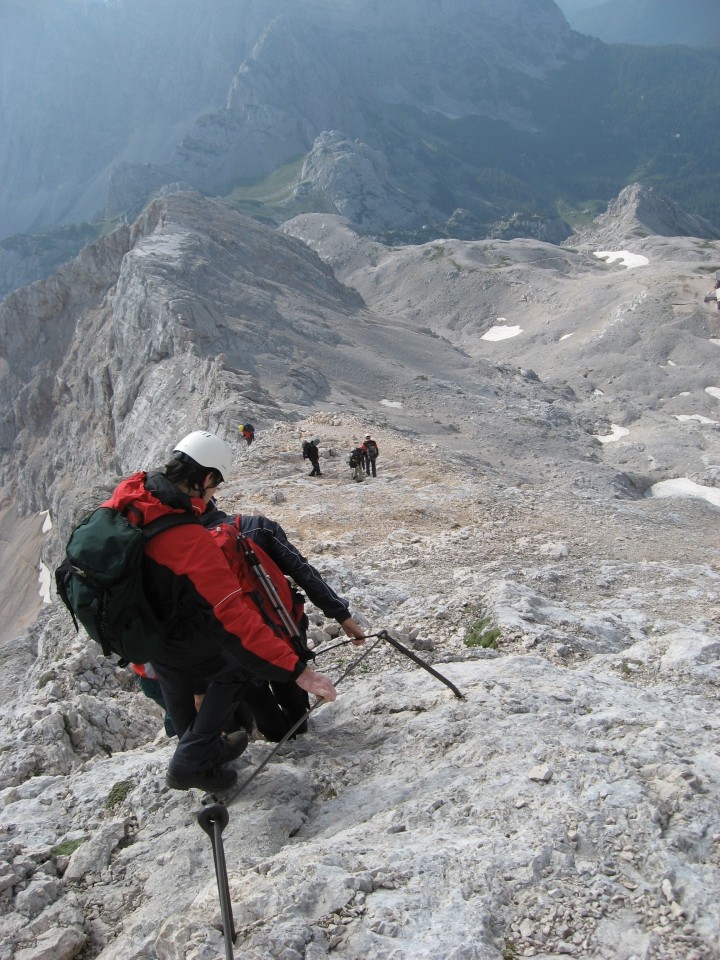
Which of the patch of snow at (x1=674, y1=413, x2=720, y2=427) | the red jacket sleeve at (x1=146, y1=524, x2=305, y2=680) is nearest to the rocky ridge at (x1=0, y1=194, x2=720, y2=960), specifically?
the red jacket sleeve at (x1=146, y1=524, x2=305, y2=680)

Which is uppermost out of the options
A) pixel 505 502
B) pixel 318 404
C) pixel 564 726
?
pixel 564 726

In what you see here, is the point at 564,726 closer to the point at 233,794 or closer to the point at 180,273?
the point at 233,794

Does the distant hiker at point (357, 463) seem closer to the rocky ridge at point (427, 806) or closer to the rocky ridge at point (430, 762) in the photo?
the rocky ridge at point (430, 762)

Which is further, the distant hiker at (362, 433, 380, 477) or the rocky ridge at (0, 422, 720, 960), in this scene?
the distant hiker at (362, 433, 380, 477)

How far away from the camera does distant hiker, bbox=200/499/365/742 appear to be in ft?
18.5

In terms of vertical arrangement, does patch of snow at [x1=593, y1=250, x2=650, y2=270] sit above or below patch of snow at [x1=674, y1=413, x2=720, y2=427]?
above

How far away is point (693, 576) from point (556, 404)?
143 ft

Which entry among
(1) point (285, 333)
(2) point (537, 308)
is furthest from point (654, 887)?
(2) point (537, 308)

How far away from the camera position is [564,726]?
6.03 meters

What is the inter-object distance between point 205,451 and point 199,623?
124cm

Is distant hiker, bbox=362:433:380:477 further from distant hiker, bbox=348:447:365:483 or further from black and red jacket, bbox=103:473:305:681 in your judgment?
black and red jacket, bbox=103:473:305:681

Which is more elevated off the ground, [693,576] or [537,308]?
[693,576]

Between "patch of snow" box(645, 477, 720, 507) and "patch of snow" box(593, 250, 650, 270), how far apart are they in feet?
210

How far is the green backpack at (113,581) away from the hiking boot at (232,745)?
1233mm
